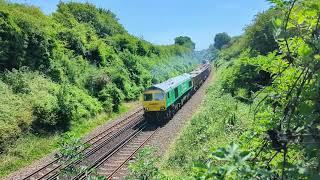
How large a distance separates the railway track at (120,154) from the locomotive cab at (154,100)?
1.65 meters

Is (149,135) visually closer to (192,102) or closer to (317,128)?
(192,102)

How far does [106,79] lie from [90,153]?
1314cm

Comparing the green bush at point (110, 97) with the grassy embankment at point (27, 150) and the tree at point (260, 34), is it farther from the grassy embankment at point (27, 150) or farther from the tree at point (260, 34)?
the tree at point (260, 34)

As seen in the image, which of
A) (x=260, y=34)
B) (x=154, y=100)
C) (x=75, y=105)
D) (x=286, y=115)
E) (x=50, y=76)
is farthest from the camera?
(x=260, y=34)

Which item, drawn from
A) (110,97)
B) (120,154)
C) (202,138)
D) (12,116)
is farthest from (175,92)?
(12,116)

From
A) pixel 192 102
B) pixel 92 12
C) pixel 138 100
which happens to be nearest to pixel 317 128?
pixel 192 102

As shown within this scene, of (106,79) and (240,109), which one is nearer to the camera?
(240,109)

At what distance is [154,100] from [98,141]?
6.00 metres

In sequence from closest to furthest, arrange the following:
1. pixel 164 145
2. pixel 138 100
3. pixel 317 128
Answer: pixel 317 128, pixel 164 145, pixel 138 100

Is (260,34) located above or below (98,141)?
above

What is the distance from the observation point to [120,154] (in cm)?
1900

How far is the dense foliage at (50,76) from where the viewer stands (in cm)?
2012

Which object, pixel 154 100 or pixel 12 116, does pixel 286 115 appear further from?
pixel 154 100

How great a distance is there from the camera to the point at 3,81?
21.2 meters
